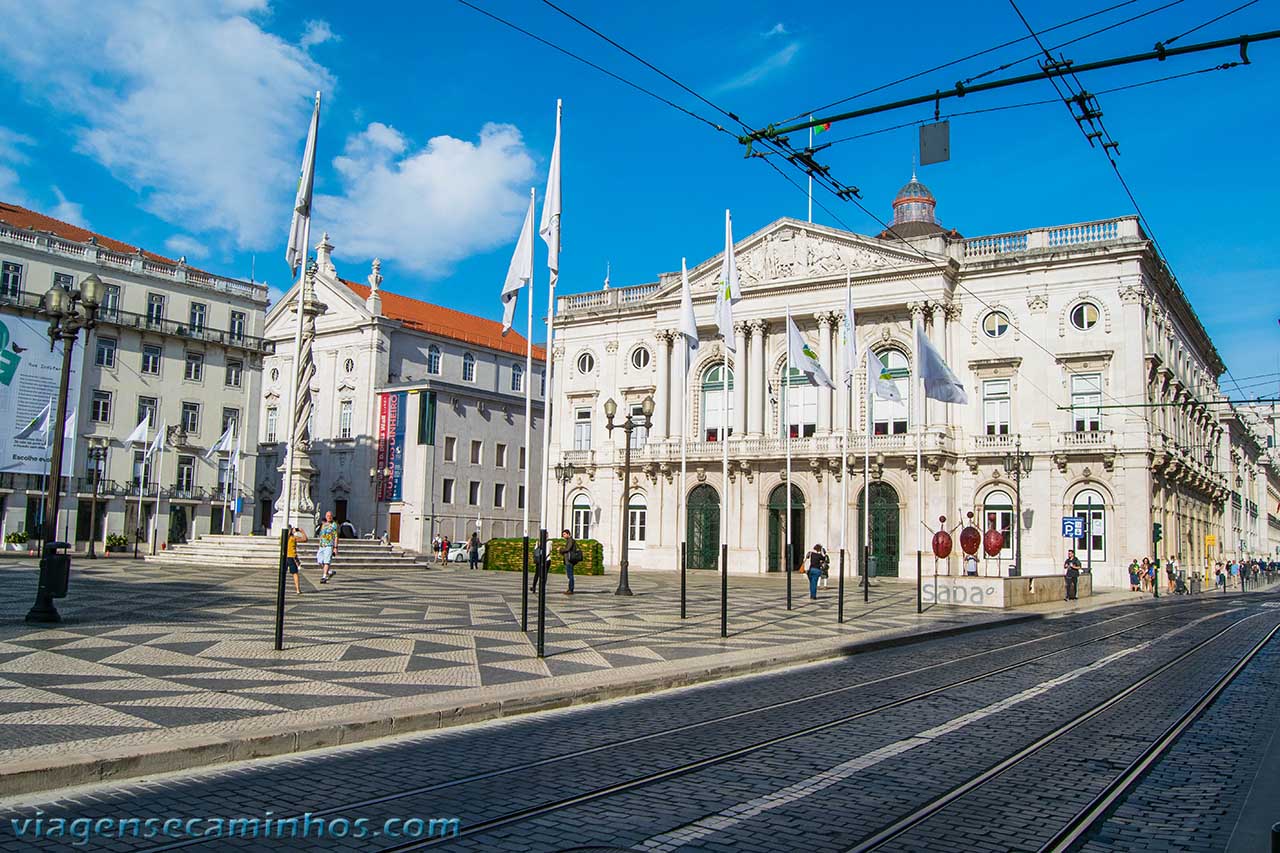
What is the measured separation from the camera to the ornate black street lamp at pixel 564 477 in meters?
53.0

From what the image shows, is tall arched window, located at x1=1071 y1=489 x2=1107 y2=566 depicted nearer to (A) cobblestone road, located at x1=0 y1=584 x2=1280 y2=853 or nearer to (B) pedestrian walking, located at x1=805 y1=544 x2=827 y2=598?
(B) pedestrian walking, located at x1=805 y1=544 x2=827 y2=598

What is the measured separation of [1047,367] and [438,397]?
35408 millimetres

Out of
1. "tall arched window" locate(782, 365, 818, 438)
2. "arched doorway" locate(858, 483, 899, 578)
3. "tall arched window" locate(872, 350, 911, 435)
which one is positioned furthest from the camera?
"tall arched window" locate(782, 365, 818, 438)

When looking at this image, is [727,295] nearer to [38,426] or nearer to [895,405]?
[895,405]

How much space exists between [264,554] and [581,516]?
86.2 ft

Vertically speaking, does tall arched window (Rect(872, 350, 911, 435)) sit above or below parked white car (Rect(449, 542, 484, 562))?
above

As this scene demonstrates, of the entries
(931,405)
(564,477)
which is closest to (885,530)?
(931,405)

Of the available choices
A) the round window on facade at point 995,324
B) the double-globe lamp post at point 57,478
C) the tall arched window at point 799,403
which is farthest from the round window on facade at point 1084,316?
the double-globe lamp post at point 57,478

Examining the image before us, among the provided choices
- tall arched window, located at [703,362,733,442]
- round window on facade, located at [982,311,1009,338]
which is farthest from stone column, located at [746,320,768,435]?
round window on facade, located at [982,311,1009,338]

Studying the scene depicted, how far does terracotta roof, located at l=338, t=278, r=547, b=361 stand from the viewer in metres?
69.4

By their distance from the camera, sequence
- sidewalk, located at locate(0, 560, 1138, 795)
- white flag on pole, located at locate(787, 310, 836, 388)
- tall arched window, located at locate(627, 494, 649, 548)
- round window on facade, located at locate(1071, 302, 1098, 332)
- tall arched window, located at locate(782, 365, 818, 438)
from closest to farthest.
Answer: sidewalk, located at locate(0, 560, 1138, 795) < white flag on pole, located at locate(787, 310, 836, 388) < round window on facade, located at locate(1071, 302, 1098, 332) < tall arched window, located at locate(782, 365, 818, 438) < tall arched window, located at locate(627, 494, 649, 548)

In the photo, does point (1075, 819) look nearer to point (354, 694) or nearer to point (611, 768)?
point (611, 768)

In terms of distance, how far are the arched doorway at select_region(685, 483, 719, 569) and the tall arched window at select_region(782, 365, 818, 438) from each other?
18.7ft

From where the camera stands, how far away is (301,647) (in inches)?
556
